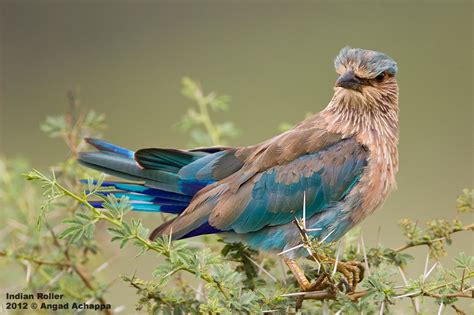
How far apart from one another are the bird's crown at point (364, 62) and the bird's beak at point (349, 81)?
3 cm

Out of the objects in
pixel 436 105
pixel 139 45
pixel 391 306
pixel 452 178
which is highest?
pixel 139 45

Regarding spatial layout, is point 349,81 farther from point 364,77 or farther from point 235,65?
point 235,65

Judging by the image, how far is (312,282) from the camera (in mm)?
3789

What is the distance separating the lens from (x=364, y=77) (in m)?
4.30

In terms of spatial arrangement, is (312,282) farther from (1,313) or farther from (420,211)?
(420,211)

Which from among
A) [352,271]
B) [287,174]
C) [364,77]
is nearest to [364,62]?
[364,77]

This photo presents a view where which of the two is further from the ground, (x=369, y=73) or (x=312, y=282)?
(x=369, y=73)

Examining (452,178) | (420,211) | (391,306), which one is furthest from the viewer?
(452,178)

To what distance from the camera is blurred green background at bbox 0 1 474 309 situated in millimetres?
8547

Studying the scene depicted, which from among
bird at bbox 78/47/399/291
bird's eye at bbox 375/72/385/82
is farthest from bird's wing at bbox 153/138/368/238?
bird's eye at bbox 375/72/385/82

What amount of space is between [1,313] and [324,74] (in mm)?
6803

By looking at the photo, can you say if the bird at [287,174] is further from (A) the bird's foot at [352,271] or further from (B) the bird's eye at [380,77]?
(A) the bird's foot at [352,271]

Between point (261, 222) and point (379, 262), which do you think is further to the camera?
point (261, 222)

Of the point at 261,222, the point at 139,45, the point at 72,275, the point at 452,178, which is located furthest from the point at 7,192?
the point at 139,45
